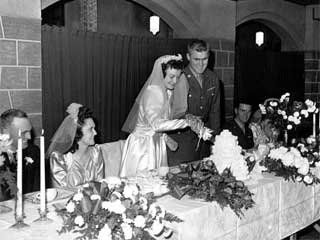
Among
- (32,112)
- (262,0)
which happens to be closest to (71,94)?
(32,112)

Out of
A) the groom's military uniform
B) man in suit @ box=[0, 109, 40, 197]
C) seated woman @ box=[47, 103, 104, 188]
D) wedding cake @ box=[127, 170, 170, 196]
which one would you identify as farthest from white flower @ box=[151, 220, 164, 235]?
the groom's military uniform

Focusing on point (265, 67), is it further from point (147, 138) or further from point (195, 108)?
point (147, 138)

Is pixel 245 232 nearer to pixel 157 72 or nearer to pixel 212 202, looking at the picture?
pixel 212 202

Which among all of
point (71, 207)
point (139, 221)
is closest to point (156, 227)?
point (139, 221)

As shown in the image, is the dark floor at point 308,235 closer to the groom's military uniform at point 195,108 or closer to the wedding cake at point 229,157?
the groom's military uniform at point 195,108

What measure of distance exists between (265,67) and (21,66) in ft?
15.8

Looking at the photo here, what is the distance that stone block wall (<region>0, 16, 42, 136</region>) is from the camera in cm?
408

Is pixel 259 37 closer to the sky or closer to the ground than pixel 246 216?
closer to the sky

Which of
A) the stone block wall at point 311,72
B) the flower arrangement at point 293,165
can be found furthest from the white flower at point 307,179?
the stone block wall at point 311,72

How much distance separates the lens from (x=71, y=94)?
4.91 metres

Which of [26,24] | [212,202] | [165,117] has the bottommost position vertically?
[212,202]

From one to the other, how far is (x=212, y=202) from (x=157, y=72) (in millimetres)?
1766

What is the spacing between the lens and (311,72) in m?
9.16

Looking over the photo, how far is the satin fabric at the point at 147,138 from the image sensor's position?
4.24 metres
